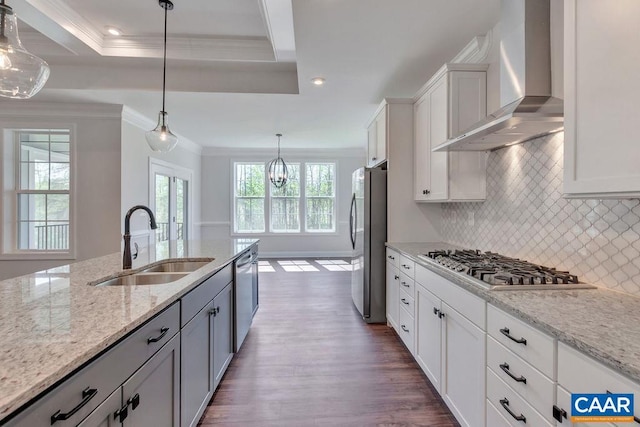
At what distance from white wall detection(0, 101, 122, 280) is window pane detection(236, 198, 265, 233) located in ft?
11.4

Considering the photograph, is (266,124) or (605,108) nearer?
(605,108)

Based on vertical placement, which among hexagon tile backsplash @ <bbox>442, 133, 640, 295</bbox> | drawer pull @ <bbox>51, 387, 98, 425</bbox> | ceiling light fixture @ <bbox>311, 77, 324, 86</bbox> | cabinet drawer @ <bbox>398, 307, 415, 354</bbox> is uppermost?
ceiling light fixture @ <bbox>311, 77, 324, 86</bbox>

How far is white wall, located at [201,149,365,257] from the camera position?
7.57 metres

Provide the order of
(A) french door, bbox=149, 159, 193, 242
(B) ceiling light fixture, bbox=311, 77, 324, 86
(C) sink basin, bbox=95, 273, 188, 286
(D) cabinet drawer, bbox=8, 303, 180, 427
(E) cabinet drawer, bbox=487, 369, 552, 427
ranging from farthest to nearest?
(A) french door, bbox=149, 159, 193, 242 < (B) ceiling light fixture, bbox=311, 77, 324, 86 < (C) sink basin, bbox=95, 273, 188, 286 < (E) cabinet drawer, bbox=487, 369, 552, 427 < (D) cabinet drawer, bbox=8, 303, 180, 427

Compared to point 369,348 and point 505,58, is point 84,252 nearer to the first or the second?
point 369,348

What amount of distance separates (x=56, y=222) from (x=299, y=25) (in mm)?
4427

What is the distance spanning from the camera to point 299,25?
2.22 m

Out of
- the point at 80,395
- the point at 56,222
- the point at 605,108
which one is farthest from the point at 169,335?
the point at 56,222

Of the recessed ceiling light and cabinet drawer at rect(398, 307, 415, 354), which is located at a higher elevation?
the recessed ceiling light

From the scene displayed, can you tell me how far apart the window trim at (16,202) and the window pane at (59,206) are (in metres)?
0.11

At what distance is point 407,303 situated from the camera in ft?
8.84

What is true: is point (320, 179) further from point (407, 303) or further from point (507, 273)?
point (507, 273)

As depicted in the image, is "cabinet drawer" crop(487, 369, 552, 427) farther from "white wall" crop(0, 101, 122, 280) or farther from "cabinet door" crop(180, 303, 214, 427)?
"white wall" crop(0, 101, 122, 280)

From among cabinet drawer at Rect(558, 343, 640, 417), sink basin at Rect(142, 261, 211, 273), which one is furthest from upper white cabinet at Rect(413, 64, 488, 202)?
sink basin at Rect(142, 261, 211, 273)
